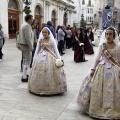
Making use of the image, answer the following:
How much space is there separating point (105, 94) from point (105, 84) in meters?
0.16

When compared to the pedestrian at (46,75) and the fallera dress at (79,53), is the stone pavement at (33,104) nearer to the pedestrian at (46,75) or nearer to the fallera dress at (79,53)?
the pedestrian at (46,75)

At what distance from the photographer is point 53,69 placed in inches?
217

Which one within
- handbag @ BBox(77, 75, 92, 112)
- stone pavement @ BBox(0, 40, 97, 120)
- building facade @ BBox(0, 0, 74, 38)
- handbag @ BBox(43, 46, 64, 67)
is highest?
building facade @ BBox(0, 0, 74, 38)

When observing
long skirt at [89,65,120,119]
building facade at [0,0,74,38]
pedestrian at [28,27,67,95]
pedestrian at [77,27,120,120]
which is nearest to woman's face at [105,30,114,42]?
pedestrian at [77,27,120,120]

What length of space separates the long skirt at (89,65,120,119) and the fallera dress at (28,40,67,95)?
4.70ft

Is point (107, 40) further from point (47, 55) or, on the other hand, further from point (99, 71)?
point (47, 55)

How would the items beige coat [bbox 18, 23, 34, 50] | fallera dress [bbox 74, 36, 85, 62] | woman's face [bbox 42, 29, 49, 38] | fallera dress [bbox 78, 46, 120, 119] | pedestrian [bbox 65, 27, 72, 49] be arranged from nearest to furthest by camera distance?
fallera dress [bbox 78, 46, 120, 119] → woman's face [bbox 42, 29, 49, 38] → beige coat [bbox 18, 23, 34, 50] → fallera dress [bbox 74, 36, 85, 62] → pedestrian [bbox 65, 27, 72, 49]

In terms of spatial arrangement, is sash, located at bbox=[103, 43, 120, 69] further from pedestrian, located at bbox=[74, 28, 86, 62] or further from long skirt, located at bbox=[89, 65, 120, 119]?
pedestrian, located at bbox=[74, 28, 86, 62]

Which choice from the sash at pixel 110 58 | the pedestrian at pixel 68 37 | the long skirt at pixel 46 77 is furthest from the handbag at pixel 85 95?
the pedestrian at pixel 68 37

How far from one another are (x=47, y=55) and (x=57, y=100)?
41.1 inches

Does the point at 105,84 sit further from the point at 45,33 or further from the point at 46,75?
the point at 45,33

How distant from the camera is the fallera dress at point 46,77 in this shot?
543 cm

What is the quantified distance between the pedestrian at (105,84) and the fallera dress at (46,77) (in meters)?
1.22

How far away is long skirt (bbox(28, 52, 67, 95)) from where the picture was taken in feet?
17.8
